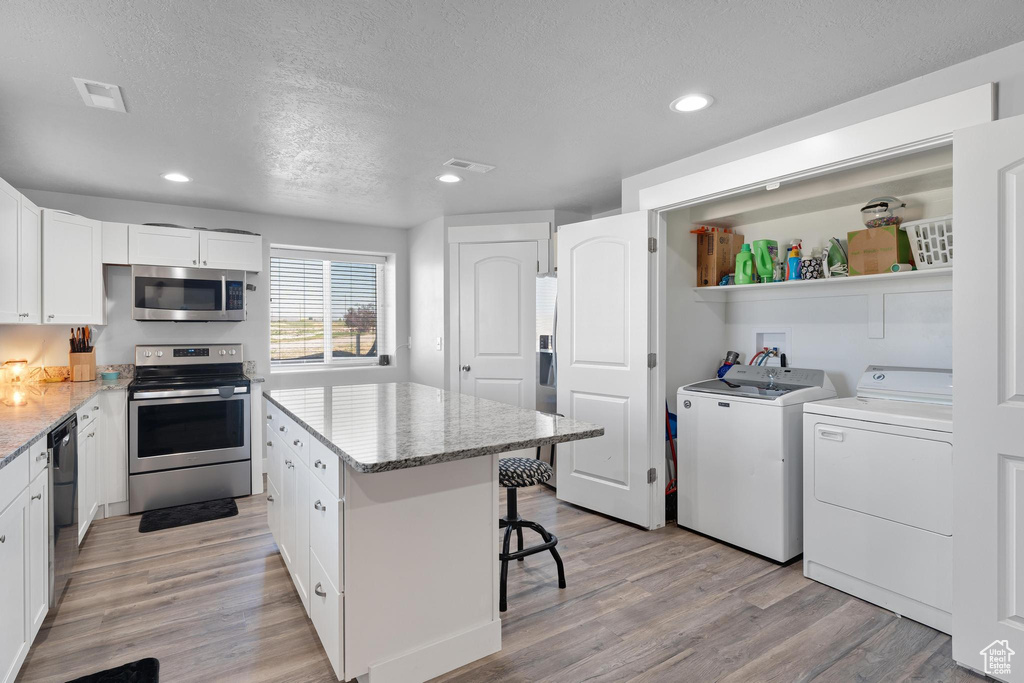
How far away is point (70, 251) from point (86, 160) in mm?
747

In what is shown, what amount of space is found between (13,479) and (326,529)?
3.26 ft

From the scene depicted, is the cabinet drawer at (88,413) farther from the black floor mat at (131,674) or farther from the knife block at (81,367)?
the black floor mat at (131,674)

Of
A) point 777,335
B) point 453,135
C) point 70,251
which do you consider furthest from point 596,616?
point 70,251

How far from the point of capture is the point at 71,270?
347 cm

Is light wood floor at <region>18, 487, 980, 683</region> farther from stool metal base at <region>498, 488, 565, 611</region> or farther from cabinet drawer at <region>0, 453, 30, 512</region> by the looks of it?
cabinet drawer at <region>0, 453, 30, 512</region>

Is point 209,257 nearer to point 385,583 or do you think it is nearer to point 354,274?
point 354,274

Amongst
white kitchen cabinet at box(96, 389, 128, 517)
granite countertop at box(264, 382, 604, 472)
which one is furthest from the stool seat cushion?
white kitchen cabinet at box(96, 389, 128, 517)

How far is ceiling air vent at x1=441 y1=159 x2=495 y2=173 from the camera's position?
3.15 m

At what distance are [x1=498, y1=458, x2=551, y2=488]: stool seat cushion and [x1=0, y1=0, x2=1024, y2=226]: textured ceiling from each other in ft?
5.31

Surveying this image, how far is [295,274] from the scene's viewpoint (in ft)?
16.1

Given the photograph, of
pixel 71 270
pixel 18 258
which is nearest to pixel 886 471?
pixel 18 258

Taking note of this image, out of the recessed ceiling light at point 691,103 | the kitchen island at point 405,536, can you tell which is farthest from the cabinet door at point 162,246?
the recessed ceiling light at point 691,103

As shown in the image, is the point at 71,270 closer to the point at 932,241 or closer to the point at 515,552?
the point at 515,552

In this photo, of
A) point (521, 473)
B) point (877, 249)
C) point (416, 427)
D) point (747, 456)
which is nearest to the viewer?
point (416, 427)
